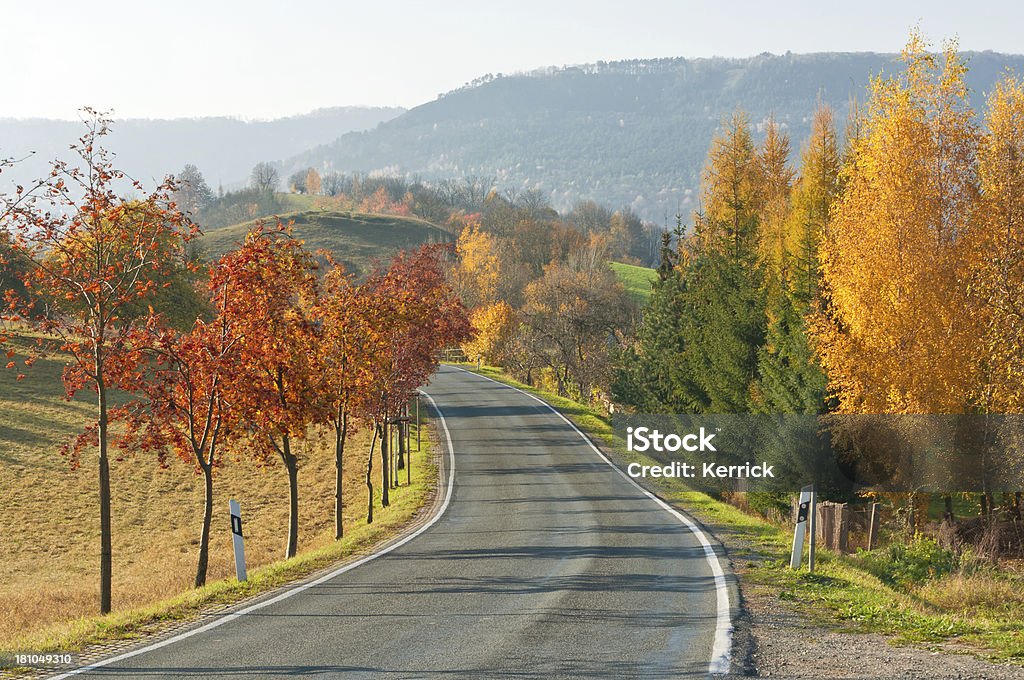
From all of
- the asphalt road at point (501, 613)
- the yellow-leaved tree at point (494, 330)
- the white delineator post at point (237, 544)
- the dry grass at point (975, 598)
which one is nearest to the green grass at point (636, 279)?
the yellow-leaved tree at point (494, 330)

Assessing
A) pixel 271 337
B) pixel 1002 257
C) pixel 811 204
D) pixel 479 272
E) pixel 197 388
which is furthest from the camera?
pixel 479 272

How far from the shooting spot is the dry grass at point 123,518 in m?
22.7

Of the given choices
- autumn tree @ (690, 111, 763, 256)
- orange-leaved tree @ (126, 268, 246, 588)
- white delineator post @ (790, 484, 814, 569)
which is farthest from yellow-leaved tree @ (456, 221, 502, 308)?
white delineator post @ (790, 484, 814, 569)

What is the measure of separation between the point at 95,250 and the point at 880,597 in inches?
552

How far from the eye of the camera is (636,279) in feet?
451

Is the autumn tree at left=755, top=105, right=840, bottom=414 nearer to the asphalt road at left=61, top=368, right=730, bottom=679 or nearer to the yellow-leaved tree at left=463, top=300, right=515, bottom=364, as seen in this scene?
the asphalt road at left=61, top=368, right=730, bottom=679

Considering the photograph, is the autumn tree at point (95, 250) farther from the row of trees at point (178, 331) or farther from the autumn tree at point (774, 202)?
the autumn tree at point (774, 202)

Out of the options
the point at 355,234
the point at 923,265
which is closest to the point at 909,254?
the point at 923,265

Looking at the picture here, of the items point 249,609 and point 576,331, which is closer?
point 249,609

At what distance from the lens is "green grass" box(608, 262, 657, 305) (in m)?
124

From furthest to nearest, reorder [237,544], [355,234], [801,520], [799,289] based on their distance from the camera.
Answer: [355,234]
[799,289]
[237,544]
[801,520]

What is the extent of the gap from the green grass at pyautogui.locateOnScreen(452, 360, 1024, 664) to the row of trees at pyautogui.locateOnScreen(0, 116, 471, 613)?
10255mm

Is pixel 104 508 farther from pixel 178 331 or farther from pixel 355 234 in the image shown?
pixel 355 234

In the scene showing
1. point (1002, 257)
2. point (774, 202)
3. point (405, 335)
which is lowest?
point (405, 335)
